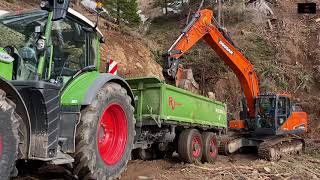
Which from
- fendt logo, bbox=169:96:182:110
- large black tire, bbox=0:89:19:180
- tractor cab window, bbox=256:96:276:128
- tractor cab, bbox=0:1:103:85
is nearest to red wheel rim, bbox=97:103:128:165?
tractor cab, bbox=0:1:103:85

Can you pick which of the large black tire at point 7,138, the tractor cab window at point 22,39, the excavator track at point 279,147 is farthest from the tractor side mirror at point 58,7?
the excavator track at point 279,147

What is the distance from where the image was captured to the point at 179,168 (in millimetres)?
8906

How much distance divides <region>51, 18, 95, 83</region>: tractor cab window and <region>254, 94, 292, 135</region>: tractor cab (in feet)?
30.2

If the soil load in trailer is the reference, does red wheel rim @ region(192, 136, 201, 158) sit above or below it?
below

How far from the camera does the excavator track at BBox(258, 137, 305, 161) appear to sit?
12834 millimetres

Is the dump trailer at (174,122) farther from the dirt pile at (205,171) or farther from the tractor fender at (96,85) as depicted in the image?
the tractor fender at (96,85)

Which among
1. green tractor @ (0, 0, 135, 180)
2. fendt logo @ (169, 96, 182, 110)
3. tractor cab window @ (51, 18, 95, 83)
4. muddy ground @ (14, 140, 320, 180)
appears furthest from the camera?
fendt logo @ (169, 96, 182, 110)

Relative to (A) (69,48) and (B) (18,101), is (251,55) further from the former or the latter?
(B) (18,101)

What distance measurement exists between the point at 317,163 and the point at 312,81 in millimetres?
14922

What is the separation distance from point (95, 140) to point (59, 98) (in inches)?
31.5

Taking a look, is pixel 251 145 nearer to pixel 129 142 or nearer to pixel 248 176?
pixel 248 176

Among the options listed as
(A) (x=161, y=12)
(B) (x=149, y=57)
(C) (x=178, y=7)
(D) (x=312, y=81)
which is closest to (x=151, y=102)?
(B) (x=149, y=57)

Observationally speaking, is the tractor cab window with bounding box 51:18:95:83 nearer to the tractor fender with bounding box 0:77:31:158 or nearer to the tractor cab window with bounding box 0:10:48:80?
the tractor cab window with bounding box 0:10:48:80

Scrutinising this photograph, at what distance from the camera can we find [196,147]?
1009 centimetres
